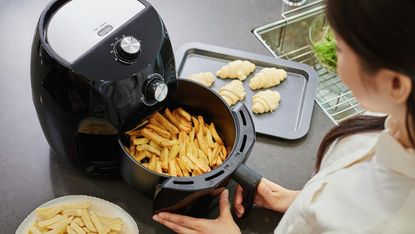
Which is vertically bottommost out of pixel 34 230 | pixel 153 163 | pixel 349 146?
pixel 34 230

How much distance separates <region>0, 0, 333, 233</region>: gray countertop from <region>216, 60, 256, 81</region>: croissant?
0.10 m

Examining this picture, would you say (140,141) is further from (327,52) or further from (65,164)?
(327,52)

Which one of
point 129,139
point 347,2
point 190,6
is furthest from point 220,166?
point 190,6

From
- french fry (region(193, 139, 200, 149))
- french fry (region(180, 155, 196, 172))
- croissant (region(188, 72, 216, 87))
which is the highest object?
croissant (region(188, 72, 216, 87))

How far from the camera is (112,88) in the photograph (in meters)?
0.79

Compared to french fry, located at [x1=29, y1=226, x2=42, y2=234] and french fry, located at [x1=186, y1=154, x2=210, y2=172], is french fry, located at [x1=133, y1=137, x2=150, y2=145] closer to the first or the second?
french fry, located at [x1=186, y1=154, x2=210, y2=172]

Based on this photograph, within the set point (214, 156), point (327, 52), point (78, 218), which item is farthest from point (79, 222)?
point (327, 52)

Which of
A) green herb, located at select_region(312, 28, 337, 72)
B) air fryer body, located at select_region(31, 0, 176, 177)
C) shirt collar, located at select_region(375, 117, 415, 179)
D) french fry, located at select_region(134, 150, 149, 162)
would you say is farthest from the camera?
green herb, located at select_region(312, 28, 337, 72)

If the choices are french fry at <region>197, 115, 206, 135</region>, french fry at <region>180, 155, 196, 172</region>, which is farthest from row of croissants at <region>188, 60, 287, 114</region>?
french fry at <region>180, 155, 196, 172</region>

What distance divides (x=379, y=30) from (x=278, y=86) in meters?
0.61

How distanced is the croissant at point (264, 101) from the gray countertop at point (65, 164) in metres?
0.06

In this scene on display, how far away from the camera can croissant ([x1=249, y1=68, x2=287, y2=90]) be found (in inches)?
43.8

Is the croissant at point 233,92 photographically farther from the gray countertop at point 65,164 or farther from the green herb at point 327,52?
the green herb at point 327,52

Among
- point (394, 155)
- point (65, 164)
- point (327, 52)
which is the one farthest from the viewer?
point (327, 52)
